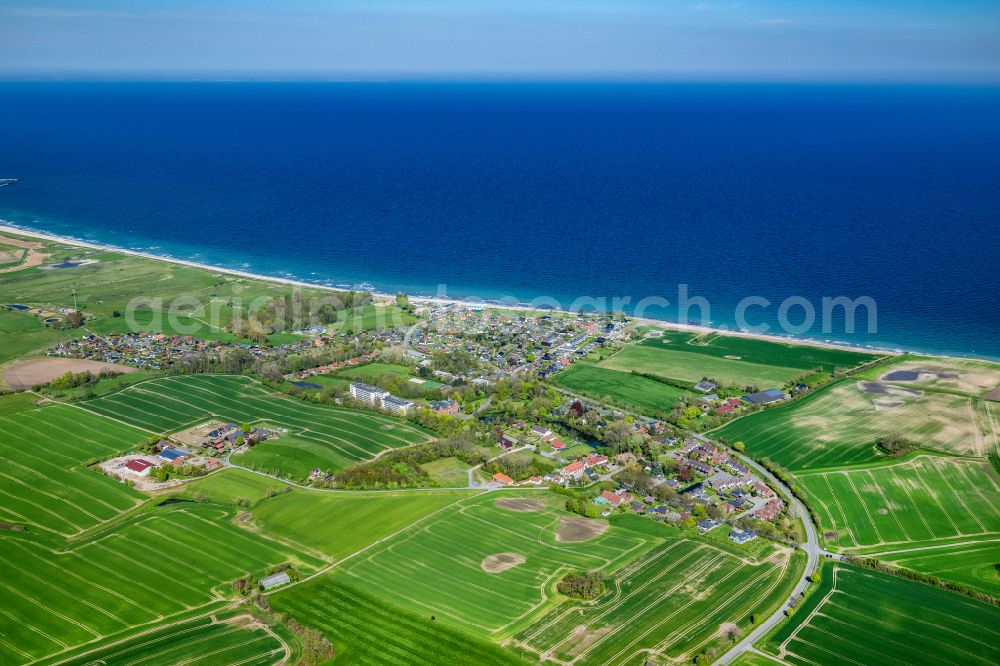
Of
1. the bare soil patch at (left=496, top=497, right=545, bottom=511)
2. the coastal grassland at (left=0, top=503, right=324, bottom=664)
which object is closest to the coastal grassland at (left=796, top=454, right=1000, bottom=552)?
the bare soil patch at (left=496, top=497, right=545, bottom=511)

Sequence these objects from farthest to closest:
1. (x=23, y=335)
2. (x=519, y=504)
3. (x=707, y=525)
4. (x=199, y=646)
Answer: (x=23, y=335) < (x=519, y=504) < (x=707, y=525) < (x=199, y=646)

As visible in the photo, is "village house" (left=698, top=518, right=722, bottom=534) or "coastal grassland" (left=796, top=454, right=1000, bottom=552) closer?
"coastal grassland" (left=796, top=454, right=1000, bottom=552)

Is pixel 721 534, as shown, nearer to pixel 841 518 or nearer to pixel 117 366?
pixel 841 518

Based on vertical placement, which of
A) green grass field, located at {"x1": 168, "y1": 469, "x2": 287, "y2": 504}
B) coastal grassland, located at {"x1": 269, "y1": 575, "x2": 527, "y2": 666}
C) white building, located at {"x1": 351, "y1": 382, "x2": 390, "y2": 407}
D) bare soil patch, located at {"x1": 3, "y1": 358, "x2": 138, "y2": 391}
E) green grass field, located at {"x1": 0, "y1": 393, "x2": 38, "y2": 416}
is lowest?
coastal grassland, located at {"x1": 269, "y1": 575, "x2": 527, "y2": 666}

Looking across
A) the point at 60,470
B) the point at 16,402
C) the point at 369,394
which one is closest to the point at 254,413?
the point at 369,394

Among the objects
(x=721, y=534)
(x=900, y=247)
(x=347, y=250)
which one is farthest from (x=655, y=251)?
(x=721, y=534)

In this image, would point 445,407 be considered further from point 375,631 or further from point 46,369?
point 46,369

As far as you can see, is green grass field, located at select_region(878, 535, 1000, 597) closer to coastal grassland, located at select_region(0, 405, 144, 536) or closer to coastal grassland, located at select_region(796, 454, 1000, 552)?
coastal grassland, located at select_region(796, 454, 1000, 552)
